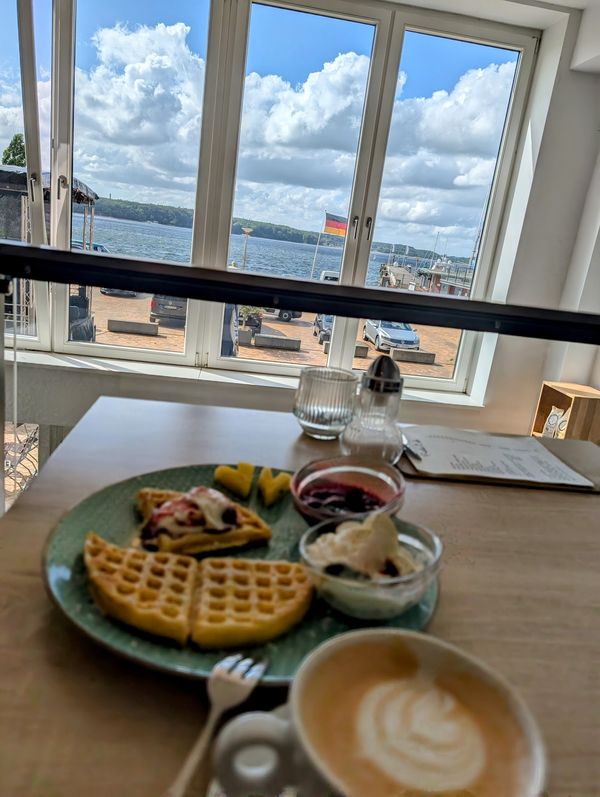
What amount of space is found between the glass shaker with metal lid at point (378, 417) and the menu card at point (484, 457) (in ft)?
0.17

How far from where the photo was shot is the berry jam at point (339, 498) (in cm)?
69

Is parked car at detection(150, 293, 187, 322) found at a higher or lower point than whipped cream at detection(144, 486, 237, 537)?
lower

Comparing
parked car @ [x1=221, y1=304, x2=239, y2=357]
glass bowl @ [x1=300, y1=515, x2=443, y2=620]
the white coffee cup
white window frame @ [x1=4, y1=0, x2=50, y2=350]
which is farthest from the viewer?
parked car @ [x1=221, y1=304, x2=239, y2=357]

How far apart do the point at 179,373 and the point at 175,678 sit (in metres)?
2.58

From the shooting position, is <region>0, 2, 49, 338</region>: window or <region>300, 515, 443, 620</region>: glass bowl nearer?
<region>300, 515, 443, 620</region>: glass bowl

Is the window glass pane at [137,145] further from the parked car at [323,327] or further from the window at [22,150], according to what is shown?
the parked car at [323,327]

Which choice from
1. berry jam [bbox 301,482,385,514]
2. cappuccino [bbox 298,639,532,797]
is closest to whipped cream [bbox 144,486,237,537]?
berry jam [bbox 301,482,385,514]

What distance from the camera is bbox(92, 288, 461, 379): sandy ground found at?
3.08 meters

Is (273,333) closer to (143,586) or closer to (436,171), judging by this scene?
(436,171)

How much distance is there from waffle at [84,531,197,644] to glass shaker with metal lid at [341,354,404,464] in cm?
44

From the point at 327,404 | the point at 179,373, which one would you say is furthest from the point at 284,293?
the point at 179,373

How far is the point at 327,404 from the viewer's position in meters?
1.02

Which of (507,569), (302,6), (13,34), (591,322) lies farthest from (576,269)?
(13,34)

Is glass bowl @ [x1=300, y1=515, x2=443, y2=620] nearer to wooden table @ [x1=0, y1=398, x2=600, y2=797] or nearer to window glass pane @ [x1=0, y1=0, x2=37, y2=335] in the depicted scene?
wooden table @ [x1=0, y1=398, x2=600, y2=797]
